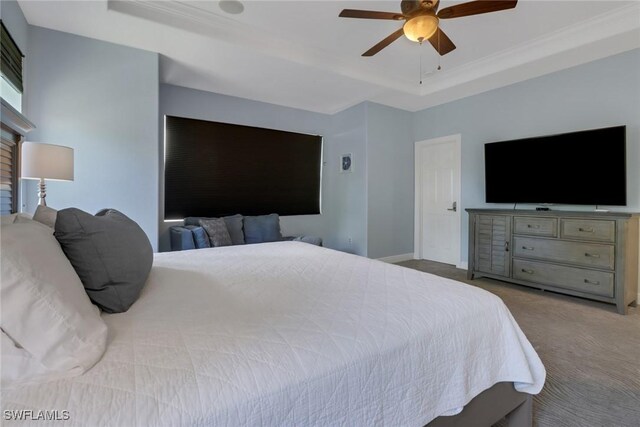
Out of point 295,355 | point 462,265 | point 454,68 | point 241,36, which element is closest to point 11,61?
point 241,36

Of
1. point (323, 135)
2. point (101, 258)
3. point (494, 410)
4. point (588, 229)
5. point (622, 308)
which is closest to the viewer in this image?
point (101, 258)

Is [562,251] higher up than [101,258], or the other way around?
[101,258]

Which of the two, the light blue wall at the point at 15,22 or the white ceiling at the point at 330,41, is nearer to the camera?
the light blue wall at the point at 15,22

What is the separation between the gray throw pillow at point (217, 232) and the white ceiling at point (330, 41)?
188 centimetres

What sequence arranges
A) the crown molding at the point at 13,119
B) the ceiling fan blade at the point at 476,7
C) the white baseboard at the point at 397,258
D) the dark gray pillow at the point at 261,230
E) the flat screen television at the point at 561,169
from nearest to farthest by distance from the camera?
the crown molding at the point at 13,119, the ceiling fan blade at the point at 476,7, the flat screen television at the point at 561,169, the dark gray pillow at the point at 261,230, the white baseboard at the point at 397,258

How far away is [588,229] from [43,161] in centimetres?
473

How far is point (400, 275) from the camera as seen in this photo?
5.02 feet

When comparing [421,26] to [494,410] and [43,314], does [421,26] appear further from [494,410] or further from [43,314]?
[43,314]

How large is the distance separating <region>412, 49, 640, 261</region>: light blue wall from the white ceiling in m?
0.18

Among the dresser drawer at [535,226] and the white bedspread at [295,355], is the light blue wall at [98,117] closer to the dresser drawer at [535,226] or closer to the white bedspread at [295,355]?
the white bedspread at [295,355]

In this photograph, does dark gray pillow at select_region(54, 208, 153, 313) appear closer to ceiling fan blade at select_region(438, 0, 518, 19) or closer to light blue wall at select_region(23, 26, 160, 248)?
light blue wall at select_region(23, 26, 160, 248)

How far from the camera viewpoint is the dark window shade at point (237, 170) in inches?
157

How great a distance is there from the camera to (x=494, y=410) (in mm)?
1186

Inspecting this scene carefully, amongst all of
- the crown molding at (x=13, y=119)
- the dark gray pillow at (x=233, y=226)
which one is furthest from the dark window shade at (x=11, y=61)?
the dark gray pillow at (x=233, y=226)
